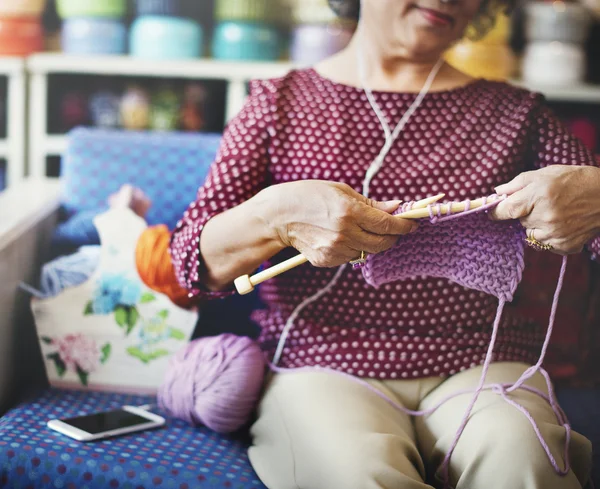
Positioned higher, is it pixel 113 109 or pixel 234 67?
pixel 234 67

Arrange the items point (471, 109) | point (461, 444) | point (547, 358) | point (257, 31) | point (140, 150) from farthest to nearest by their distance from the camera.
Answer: point (257, 31), point (140, 150), point (547, 358), point (471, 109), point (461, 444)

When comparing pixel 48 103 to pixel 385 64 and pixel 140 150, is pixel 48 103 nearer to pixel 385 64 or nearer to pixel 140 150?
pixel 140 150

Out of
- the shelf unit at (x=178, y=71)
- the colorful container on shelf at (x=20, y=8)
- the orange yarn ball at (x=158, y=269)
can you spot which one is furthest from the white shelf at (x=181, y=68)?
the orange yarn ball at (x=158, y=269)

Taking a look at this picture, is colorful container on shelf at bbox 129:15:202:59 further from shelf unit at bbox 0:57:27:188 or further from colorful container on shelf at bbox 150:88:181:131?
shelf unit at bbox 0:57:27:188

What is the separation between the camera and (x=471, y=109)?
98 centimetres

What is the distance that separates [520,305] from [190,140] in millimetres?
593

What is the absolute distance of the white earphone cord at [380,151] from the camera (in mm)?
936

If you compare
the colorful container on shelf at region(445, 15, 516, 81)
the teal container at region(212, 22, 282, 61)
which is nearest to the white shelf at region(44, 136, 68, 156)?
the teal container at region(212, 22, 282, 61)

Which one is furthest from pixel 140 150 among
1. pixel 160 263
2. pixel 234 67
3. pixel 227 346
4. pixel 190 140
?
pixel 234 67

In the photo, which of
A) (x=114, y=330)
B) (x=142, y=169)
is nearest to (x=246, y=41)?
(x=142, y=169)

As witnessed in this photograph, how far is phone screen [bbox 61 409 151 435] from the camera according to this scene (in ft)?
3.12

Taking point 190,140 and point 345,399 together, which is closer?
point 345,399

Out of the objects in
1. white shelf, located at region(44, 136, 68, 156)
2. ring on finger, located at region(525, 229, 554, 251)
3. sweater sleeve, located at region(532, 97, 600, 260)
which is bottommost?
white shelf, located at region(44, 136, 68, 156)

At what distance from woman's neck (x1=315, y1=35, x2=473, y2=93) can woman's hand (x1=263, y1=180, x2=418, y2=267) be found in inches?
9.6
